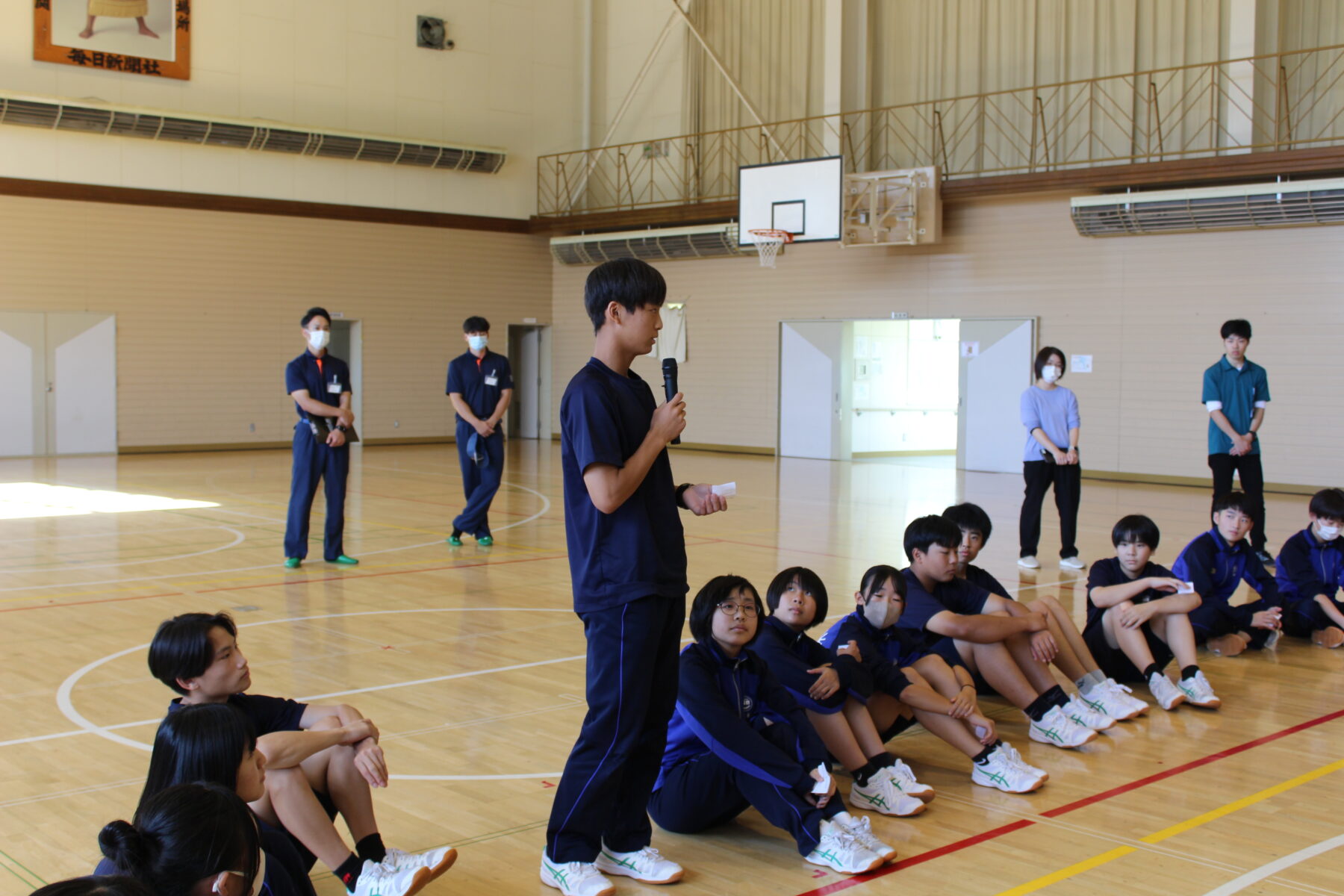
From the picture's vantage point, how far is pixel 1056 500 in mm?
9391

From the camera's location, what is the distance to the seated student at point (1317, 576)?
6.61m

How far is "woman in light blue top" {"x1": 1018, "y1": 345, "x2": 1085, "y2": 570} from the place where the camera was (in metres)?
9.30

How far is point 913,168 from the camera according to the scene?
1697 cm

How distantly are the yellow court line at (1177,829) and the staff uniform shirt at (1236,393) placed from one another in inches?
194

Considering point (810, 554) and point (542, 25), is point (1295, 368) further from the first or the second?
point (542, 25)

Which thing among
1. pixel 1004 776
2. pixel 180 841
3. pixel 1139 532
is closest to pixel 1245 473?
pixel 1139 532

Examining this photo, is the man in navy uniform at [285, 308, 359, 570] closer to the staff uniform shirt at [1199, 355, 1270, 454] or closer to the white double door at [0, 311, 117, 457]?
the staff uniform shirt at [1199, 355, 1270, 454]

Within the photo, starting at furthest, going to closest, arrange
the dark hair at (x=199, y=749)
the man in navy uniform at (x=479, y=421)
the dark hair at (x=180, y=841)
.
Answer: the man in navy uniform at (x=479, y=421), the dark hair at (x=199, y=749), the dark hair at (x=180, y=841)

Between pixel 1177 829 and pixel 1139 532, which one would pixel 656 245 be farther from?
pixel 1177 829

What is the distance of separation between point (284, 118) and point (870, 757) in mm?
18171

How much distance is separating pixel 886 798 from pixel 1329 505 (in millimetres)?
3966

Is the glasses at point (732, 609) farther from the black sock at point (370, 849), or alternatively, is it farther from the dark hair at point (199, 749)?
the dark hair at point (199, 749)

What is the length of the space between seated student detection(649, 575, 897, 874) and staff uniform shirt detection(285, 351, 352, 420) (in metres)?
5.52

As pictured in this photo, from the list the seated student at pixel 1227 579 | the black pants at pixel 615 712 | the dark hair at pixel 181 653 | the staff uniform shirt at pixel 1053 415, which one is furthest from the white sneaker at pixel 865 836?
the staff uniform shirt at pixel 1053 415
